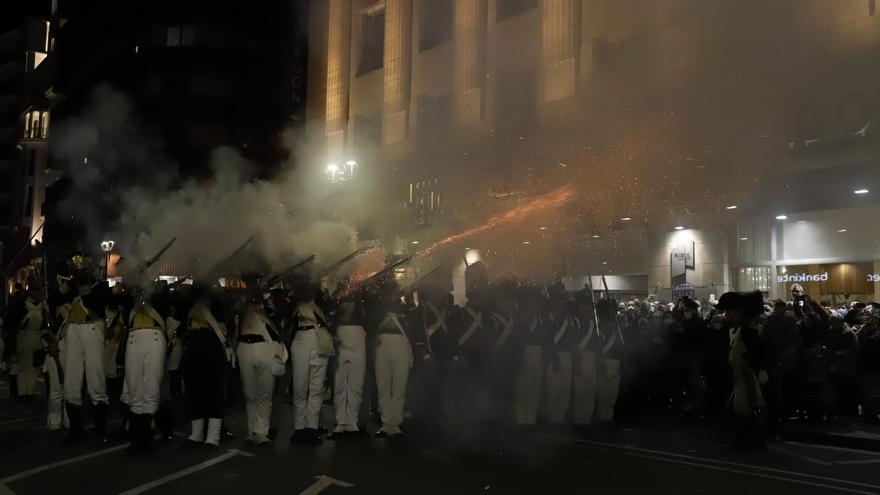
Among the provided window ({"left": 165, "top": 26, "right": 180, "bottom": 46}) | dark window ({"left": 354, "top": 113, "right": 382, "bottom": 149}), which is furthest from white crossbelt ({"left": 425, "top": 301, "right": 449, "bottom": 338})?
window ({"left": 165, "top": 26, "right": 180, "bottom": 46})

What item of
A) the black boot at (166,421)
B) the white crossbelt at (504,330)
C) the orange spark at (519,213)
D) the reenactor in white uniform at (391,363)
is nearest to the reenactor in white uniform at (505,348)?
the white crossbelt at (504,330)

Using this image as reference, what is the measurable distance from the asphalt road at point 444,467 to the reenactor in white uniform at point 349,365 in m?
0.27

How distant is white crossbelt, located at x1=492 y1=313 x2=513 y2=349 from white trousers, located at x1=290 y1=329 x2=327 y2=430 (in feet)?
7.22

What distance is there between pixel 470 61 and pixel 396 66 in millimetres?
3547

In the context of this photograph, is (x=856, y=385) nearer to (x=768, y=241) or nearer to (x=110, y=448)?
(x=768, y=241)

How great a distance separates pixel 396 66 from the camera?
19922mm

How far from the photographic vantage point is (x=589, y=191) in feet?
41.3

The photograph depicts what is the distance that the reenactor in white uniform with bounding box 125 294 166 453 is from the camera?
6594mm

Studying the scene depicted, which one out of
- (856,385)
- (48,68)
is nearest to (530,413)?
(856,385)

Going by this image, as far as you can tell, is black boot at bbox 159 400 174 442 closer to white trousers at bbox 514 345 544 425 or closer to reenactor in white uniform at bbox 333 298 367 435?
reenactor in white uniform at bbox 333 298 367 435

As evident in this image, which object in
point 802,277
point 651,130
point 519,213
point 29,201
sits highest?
point 29,201

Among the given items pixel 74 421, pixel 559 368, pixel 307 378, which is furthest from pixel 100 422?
pixel 559 368

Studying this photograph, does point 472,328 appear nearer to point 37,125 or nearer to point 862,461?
point 862,461

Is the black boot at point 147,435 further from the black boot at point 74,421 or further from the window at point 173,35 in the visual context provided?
the window at point 173,35
